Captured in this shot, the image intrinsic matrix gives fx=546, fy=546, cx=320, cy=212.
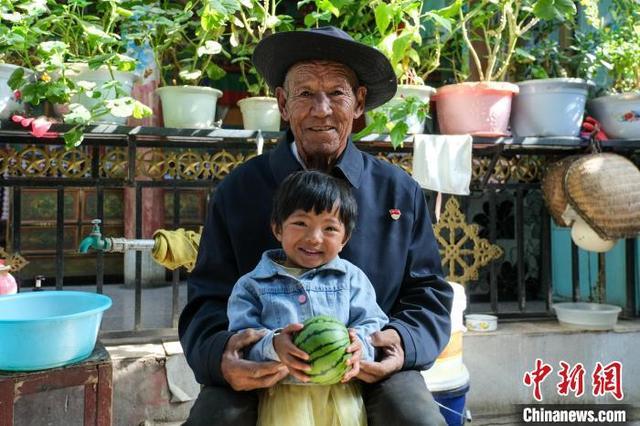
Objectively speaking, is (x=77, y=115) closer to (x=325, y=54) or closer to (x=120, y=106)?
A: (x=120, y=106)

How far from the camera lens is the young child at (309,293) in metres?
1.68

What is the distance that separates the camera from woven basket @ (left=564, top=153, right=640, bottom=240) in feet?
12.4

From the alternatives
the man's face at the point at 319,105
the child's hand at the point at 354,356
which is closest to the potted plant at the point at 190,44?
the man's face at the point at 319,105

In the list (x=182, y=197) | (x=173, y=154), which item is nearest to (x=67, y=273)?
(x=182, y=197)

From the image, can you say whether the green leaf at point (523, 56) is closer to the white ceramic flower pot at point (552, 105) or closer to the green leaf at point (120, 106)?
the white ceramic flower pot at point (552, 105)

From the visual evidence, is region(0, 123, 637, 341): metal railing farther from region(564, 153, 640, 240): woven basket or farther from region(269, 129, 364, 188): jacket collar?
region(269, 129, 364, 188): jacket collar

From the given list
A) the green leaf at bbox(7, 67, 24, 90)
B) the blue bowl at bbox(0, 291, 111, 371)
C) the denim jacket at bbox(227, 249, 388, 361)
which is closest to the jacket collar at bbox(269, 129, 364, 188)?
the denim jacket at bbox(227, 249, 388, 361)

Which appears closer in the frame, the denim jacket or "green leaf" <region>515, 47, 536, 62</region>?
the denim jacket

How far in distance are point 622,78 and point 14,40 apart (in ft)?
14.1

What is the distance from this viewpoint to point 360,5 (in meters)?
3.97

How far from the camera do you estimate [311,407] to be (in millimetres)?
1684

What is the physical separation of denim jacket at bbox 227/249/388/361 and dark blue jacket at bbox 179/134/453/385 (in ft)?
0.52

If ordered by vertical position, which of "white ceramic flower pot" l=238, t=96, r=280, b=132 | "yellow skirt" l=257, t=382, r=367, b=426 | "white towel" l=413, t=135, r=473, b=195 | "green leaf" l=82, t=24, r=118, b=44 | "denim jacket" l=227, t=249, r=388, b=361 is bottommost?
"yellow skirt" l=257, t=382, r=367, b=426

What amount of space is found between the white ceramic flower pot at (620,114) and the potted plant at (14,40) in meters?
3.95
